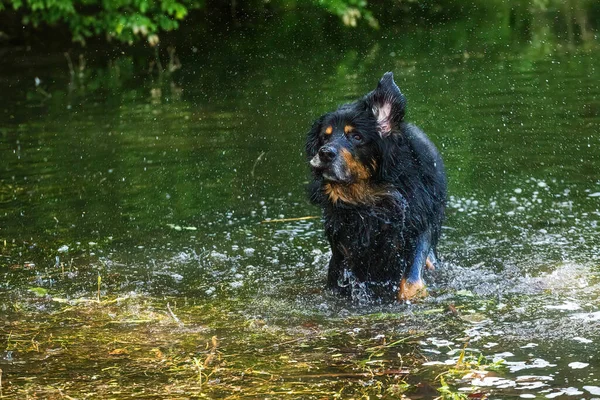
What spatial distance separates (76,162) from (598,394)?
9193mm

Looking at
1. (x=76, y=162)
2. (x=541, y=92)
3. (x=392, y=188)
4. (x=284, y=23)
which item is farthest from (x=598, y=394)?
(x=284, y=23)

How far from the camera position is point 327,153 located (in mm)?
6559

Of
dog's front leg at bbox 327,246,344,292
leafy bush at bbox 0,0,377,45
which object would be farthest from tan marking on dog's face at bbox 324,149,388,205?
leafy bush at bbox 0,0,377,45

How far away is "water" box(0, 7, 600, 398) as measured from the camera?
221 inches

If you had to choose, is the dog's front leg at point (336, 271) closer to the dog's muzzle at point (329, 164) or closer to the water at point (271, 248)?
the water at point (271, 248)

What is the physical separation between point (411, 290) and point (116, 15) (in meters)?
17.4

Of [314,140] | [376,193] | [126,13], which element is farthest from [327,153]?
[126,13]

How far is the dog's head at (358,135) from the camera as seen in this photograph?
6.62 metres

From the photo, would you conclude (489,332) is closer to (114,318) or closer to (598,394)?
(598,394)

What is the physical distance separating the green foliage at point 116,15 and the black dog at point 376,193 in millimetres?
15071

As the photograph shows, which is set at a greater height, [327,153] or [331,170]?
[327,153]

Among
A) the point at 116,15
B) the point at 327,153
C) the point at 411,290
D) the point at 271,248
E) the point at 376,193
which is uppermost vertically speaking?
the point at 116,15

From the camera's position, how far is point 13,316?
7.02m

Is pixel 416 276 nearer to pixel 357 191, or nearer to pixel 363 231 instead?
pixel 363 231
